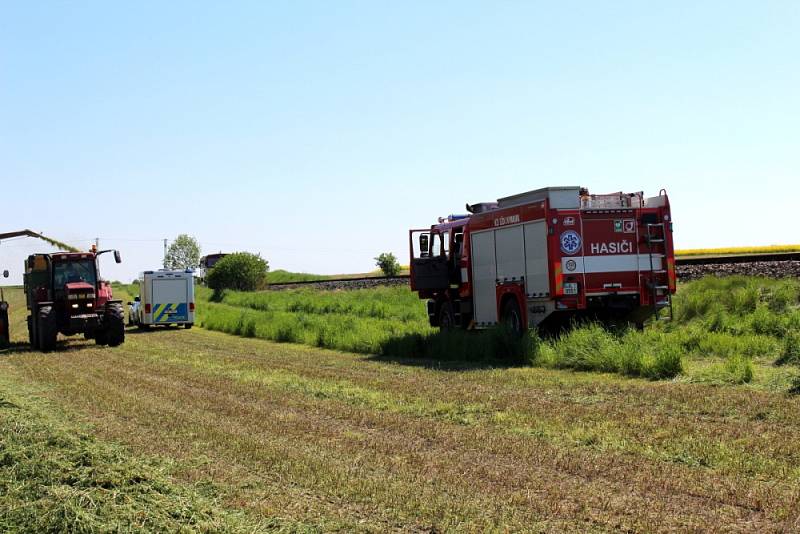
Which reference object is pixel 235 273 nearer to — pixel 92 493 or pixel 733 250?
pixel 733 250

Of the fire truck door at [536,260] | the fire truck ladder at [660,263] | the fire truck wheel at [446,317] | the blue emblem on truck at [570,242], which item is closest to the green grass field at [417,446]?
the fire truck ladder at [660,263]

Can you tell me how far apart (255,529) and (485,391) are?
6724 millimetres

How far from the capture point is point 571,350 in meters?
15.4

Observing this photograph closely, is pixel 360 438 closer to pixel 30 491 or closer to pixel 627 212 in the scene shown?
pixel 30 491

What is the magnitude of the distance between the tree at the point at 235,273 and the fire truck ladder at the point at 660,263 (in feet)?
149

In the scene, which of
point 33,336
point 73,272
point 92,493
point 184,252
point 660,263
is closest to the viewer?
point 92,493

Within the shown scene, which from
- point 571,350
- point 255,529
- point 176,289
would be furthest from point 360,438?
point 176,289

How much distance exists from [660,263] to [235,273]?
45872 millimetres

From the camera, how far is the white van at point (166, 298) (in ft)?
113

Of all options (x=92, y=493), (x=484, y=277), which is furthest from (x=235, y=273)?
(x=92, y=493)

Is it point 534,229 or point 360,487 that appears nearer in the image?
point 360,487

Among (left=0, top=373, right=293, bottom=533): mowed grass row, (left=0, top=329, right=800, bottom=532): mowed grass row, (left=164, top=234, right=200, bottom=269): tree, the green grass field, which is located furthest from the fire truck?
(left=164, top=234, right=200, bottom=269): tree

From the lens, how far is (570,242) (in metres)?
16.9

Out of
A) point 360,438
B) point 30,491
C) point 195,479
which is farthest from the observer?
point 360,438
